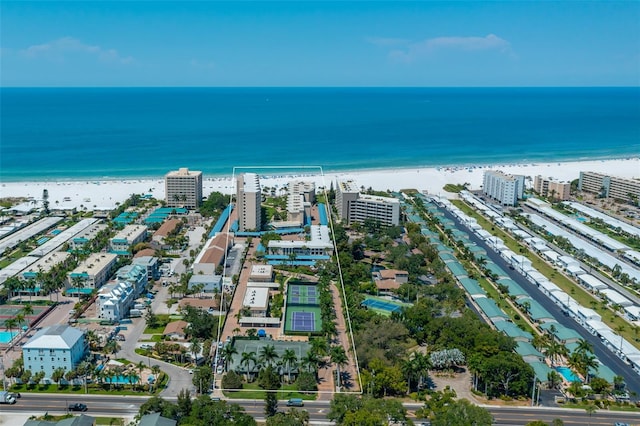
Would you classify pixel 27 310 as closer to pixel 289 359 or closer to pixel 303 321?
pixel 303 321

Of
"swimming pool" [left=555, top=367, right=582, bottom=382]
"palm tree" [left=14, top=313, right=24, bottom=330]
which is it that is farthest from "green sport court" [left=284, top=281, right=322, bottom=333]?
"palm tree" [left=14, top=313, right=24, bottom=330]

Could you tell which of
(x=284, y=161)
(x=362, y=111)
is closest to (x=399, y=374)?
(x=284, y=161)

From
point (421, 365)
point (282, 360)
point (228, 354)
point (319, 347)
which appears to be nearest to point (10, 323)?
point (228, 354)

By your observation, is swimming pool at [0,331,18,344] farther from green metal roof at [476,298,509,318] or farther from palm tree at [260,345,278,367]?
green metal roof at [476,298,509,318]

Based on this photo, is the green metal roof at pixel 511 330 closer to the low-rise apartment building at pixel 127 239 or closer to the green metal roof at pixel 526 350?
the green metal roof at pixel 526 350

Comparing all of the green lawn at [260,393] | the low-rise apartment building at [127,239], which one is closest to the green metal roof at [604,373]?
the green lawn at [260,393]
